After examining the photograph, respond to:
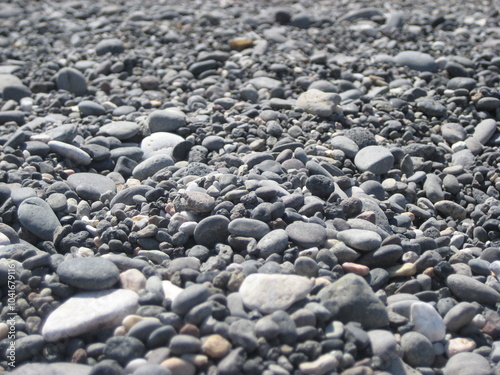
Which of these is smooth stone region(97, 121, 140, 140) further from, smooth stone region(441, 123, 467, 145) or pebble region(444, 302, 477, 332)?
pebble region(444, 302, 477, 332)

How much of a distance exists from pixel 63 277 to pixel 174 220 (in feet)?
2.25

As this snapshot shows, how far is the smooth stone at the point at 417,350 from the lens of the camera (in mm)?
2416

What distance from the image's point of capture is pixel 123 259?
8.89 ft

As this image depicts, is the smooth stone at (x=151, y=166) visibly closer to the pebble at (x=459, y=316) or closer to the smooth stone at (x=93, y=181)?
the smooth stone at (x=93, y=181)

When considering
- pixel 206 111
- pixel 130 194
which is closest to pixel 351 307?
pixel 130 194

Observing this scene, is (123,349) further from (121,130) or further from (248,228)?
(121,130)

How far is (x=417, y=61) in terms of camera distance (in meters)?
5.48

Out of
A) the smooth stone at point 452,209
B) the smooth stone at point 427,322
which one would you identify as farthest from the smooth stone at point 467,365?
the smooth stone at point 452,209

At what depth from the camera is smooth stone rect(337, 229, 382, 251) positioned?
2819mm

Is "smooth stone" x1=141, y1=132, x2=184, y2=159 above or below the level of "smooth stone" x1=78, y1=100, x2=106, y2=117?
below

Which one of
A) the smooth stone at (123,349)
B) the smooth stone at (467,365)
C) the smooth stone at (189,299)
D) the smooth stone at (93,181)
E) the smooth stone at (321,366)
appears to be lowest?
the smooth stone at (467,365)

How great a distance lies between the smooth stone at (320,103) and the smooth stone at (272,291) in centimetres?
223

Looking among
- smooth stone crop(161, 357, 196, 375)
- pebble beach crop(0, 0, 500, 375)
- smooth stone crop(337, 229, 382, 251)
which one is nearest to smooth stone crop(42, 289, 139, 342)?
pebble beach crop(0, 0, 500, 375)

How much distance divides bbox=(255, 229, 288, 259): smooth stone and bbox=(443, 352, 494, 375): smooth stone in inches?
36.8
